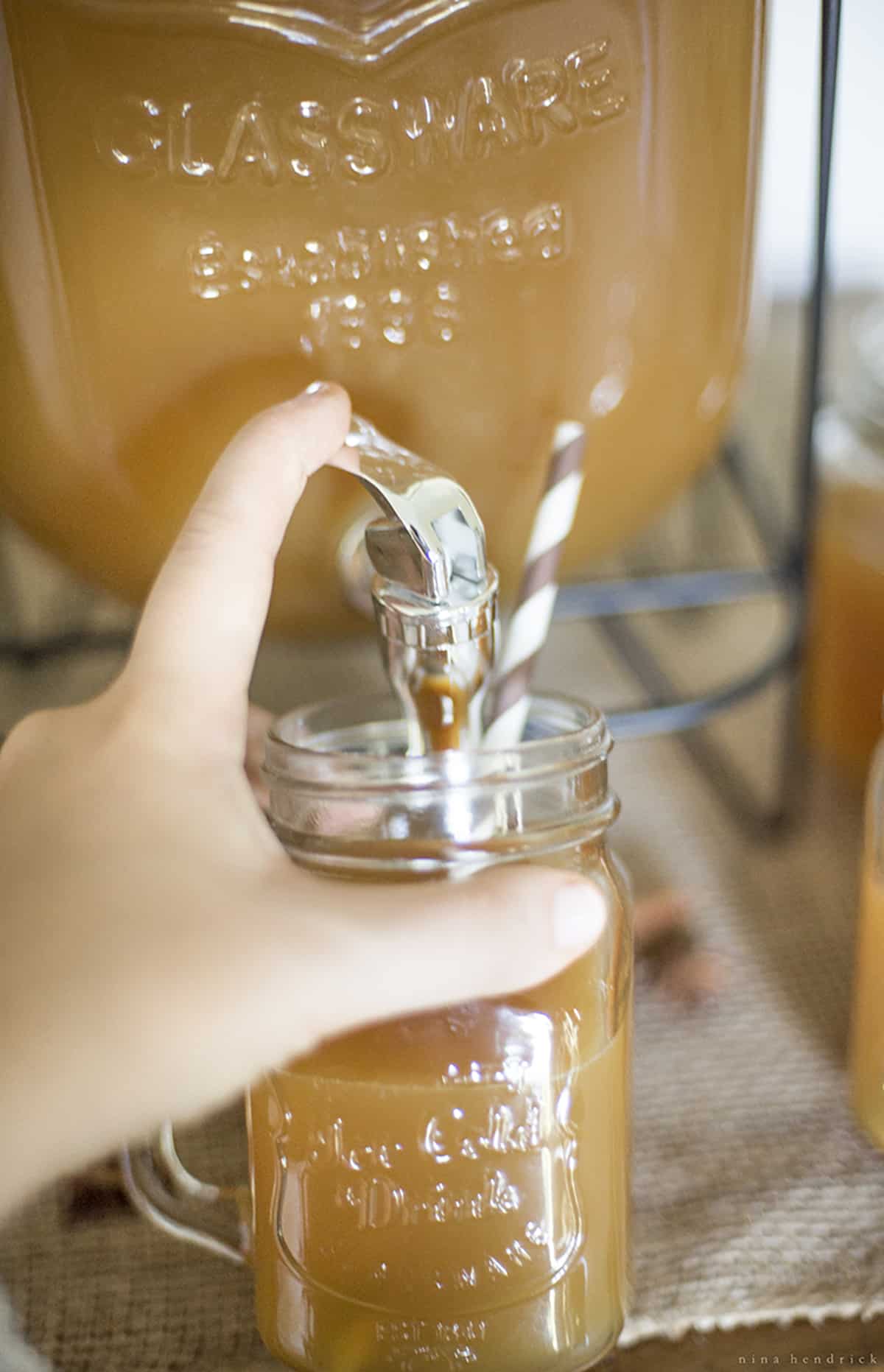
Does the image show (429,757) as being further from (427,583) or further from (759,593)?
(759,593)

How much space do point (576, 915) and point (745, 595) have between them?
41 centimetres

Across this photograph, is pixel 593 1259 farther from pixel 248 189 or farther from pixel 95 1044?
pixel 248 189

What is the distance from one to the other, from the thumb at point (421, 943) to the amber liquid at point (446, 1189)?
0.16 feet

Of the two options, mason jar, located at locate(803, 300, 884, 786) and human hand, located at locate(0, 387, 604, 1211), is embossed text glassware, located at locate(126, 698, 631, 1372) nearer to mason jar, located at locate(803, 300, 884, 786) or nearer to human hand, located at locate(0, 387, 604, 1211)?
human hand, located at locate(0, 387, 604, 1211)

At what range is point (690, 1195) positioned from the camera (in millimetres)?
383

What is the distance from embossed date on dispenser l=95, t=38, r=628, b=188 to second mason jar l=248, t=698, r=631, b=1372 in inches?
6.7

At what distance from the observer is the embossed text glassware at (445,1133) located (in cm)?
29

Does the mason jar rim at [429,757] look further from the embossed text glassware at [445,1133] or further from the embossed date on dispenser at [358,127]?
the embossed date on dispenser at [358,127]

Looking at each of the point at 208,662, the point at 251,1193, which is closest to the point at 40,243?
the point at 208,662

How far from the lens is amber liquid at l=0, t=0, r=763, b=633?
0.33 m

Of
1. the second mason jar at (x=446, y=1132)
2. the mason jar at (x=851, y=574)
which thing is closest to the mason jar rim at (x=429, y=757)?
the second mason jar at (x=446, y=1132)

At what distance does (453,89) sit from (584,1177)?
0.31 m

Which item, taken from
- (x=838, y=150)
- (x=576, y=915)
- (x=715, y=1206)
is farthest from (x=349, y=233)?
(x=838, y=150)

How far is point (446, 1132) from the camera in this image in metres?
0.29
